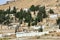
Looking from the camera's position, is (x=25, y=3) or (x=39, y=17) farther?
(x=25, y=3)

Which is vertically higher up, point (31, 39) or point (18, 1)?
point (18, 1)

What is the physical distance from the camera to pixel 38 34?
1718 inches

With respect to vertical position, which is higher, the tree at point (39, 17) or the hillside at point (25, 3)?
the hillside at point (25, 3)

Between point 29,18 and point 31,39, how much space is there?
2097 cm

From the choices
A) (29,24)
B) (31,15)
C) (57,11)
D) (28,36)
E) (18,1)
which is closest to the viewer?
(28,36)

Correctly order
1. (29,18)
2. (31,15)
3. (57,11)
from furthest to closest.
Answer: (57,11) → (31,15) → (29,18)

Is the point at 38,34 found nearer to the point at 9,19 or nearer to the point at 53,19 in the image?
the point at 53,19

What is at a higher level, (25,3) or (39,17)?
(25,3)

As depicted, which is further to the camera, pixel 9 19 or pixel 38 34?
pixel 9 19

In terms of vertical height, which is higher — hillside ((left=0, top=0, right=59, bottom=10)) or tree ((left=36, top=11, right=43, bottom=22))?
hillside ((left=0, top=0, right=59, bottom=10))

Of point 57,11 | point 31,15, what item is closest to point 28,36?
point 31,15

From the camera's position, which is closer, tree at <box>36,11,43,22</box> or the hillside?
tree at <box>36,11,43,22</box>

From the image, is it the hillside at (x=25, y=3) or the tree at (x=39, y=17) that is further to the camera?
the hillside at (x=25, y=3)

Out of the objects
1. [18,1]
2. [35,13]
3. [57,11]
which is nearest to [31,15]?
[35,13]
